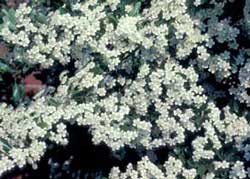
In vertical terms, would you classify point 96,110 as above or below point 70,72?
below

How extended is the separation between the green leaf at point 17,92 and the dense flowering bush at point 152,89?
283 mm

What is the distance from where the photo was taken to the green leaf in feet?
10.4

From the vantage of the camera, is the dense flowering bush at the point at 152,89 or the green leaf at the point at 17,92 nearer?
the dense flowering bush at the point at 152,89

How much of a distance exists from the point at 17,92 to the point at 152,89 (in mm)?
677

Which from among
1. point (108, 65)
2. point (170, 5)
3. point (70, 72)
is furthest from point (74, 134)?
point (170, 5)

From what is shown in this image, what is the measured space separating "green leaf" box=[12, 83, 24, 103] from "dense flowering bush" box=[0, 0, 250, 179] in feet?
0.93

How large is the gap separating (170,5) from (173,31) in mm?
94

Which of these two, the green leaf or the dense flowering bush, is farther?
the green leaf

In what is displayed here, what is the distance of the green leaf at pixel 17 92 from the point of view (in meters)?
3.18

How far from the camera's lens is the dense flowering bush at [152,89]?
→ 277 centimetres

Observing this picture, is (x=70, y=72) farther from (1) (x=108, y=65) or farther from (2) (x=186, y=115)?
(2) (x=186, y=115)

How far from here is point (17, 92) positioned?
10.5ft

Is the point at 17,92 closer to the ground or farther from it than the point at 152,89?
farther from it

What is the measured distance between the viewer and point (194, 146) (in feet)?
9.08
